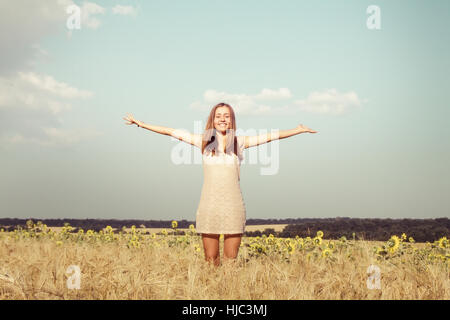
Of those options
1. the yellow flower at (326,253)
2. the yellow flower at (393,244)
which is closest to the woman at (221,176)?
the yellow flower at (326,253)

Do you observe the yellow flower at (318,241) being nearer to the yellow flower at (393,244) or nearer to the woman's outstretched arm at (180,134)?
the yellow flower at (393,244)

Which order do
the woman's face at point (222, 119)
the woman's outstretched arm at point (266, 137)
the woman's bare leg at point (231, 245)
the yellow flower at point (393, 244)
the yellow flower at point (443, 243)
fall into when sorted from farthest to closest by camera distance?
the yellow flower at point (443, 243) < the yellow flower at point (393, 244) < the woman's outstretched arm at point (266, 137) < the woman's face at point (222, 119) < the woman's bare leg at point (231, 245)

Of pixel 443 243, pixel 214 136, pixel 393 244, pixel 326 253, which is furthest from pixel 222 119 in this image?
pixel 443 243

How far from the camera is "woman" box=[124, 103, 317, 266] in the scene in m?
4.99

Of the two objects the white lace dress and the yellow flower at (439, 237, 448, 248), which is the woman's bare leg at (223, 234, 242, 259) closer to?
the white lace dress

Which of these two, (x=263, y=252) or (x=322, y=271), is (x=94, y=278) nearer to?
(x=322, y=271)

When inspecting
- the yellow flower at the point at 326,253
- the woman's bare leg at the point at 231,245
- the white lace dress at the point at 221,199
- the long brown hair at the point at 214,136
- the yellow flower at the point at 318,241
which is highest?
the long brown hair at the point at 214,136

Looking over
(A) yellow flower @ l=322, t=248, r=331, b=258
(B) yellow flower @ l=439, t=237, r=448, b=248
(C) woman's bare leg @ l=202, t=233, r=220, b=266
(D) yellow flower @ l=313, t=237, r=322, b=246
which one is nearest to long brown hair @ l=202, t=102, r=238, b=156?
(C) woman's bare leg @ l=202, t=233, r=220, b=266

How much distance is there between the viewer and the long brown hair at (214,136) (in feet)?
16.9

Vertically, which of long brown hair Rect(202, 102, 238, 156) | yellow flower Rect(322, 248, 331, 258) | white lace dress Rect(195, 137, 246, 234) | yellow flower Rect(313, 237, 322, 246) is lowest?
yellow flower Rect(322, 248, 331, 258)

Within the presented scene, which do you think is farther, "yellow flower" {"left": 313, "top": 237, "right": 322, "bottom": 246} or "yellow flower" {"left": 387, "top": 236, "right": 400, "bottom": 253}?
"yellow flower" {"left": 313, "top": 237, "right": 322, "bottom": 246}

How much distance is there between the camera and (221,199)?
5000 millimetres

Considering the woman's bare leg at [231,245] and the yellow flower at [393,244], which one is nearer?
the woman's bare leg at [231,245]
